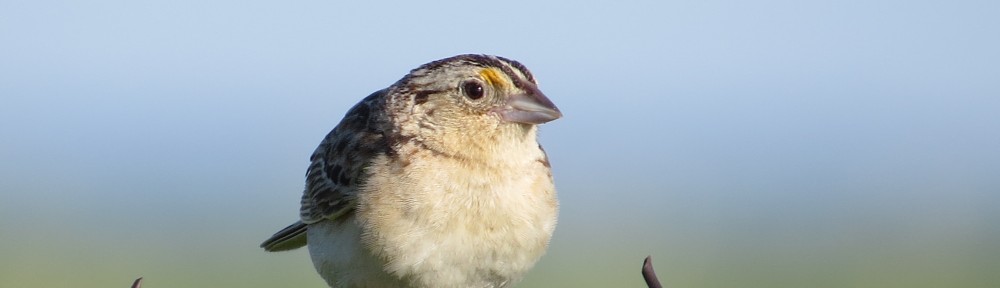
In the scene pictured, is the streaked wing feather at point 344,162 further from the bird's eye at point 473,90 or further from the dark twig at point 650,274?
the dark twig at point 650,274

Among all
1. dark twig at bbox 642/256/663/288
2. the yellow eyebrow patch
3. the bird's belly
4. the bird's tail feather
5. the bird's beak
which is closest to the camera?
dark twig at bbox 642/256/663/288

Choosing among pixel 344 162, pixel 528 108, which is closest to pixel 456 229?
pixel 528 108

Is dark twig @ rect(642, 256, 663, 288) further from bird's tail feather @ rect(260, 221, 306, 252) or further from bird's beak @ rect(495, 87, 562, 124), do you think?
bird's tail feather @ rect(260, 221, 306, 252)

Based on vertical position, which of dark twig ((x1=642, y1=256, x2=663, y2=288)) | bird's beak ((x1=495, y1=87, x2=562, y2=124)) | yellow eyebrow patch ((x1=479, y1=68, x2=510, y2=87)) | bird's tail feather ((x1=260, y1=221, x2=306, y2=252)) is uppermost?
yellow eyebrow patch ((x1=479, y1=68, x2=510, y2=87))

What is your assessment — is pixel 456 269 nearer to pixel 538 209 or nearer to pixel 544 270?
pixel 538 209

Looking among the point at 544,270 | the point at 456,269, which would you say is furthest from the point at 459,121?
the point at 544,270

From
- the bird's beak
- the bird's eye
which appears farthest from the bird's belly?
the bird's eye

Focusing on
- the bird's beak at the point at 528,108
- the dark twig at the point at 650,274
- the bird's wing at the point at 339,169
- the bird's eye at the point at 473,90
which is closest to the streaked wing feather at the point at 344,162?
the bird's wing at the point at 339,169

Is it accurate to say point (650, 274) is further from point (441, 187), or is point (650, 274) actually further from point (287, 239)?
point (287, 239)
